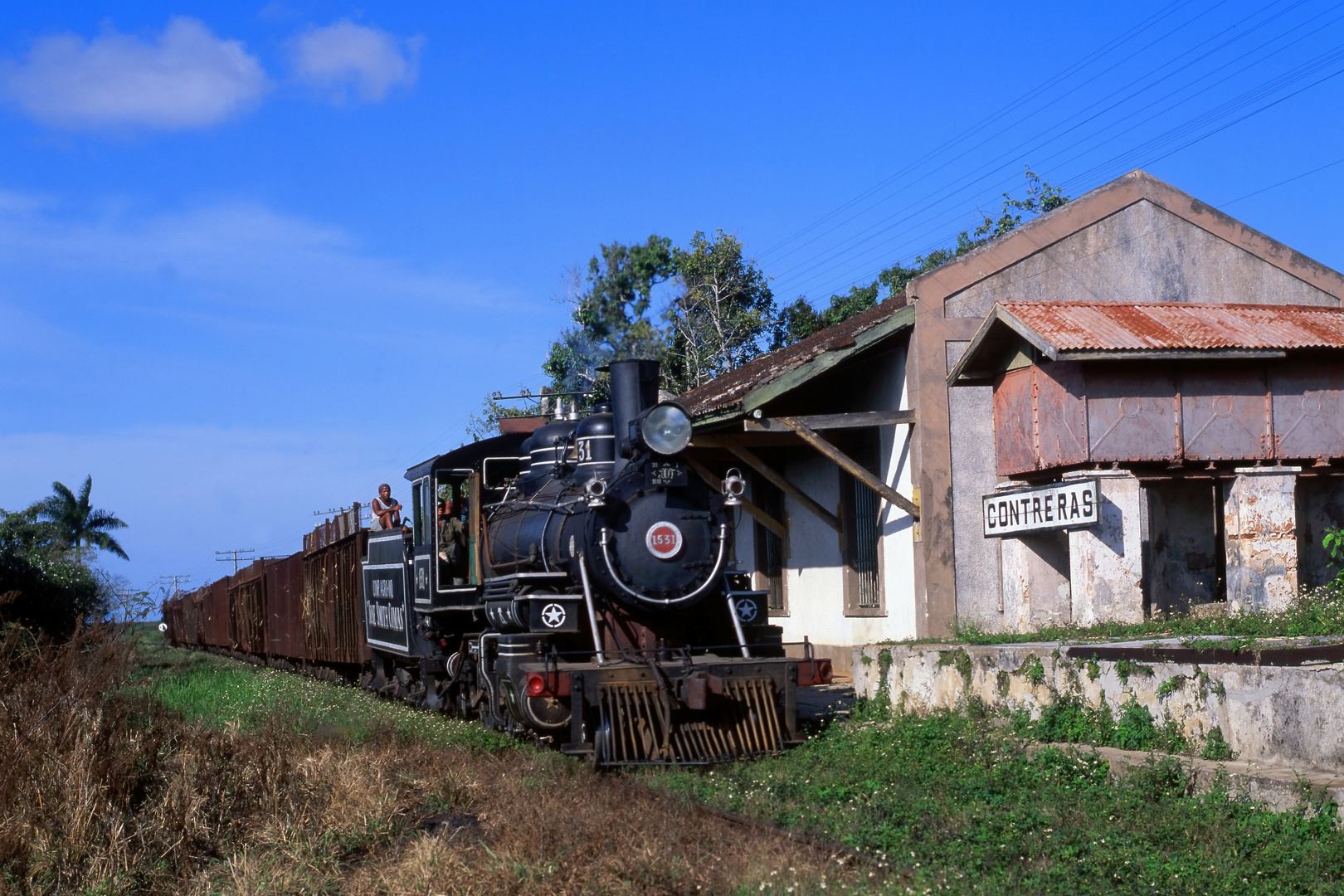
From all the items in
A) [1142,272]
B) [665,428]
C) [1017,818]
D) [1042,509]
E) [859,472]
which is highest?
[1142,272]

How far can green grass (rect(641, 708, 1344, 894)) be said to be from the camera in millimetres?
5855

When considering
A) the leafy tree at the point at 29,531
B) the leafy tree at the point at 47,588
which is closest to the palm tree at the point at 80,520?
the leafy tree at the point at 29,531

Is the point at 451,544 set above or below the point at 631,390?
below

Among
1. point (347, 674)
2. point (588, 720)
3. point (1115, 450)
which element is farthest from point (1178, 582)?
point (347, 674)

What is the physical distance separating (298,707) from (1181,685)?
28.5ft

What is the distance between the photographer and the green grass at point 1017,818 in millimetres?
5855

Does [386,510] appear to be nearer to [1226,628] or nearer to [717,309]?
[1226,628]

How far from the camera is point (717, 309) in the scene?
3100 centimetres

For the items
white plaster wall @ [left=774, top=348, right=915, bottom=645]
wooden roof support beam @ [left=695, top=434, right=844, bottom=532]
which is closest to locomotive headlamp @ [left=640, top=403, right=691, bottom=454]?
wooden roof support beam @ [left=695, top=434, right=844, bottom=532]

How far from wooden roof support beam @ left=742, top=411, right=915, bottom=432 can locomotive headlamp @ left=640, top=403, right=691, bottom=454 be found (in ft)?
13.0

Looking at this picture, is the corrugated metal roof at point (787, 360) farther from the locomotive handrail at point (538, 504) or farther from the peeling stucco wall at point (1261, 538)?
the peeling stucco wall at point (1261, 538)

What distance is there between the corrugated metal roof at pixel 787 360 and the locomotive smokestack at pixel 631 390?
3.46 metres

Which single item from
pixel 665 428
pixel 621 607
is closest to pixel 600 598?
pixel 621 607

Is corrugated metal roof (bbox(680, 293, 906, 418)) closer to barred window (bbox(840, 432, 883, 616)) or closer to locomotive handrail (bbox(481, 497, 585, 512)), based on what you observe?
barred window (bbox(840, 432, 883, 616))
